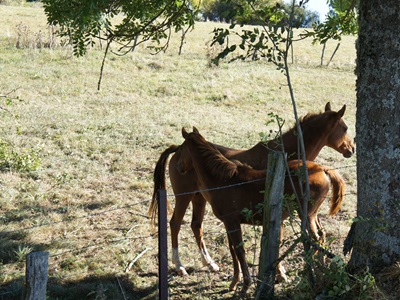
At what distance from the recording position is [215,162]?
5.11 metres

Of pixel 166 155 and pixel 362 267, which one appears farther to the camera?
pixel 166 155

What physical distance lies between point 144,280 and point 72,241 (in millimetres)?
1369

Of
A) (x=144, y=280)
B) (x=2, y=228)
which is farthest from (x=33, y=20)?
(x=144, y=280)

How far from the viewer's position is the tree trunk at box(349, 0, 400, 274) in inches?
162

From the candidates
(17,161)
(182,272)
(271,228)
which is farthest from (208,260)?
(17,161)

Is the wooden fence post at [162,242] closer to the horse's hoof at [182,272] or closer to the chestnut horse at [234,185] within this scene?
the chestnut horse at [234,185]

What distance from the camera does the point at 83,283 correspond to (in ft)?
18.2

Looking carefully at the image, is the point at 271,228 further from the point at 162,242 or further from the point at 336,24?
the point at 336,24

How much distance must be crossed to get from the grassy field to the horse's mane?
0.67m

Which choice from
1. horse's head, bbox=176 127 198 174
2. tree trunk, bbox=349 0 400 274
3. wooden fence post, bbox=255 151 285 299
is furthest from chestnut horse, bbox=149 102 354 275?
wooden fence post, bbox=255 151 285 299

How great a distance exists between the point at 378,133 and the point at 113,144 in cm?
757

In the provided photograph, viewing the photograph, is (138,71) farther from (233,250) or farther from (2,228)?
(233,250)

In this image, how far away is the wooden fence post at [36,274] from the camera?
9.98 ft

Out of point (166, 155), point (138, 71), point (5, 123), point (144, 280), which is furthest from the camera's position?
point (138, 71)
